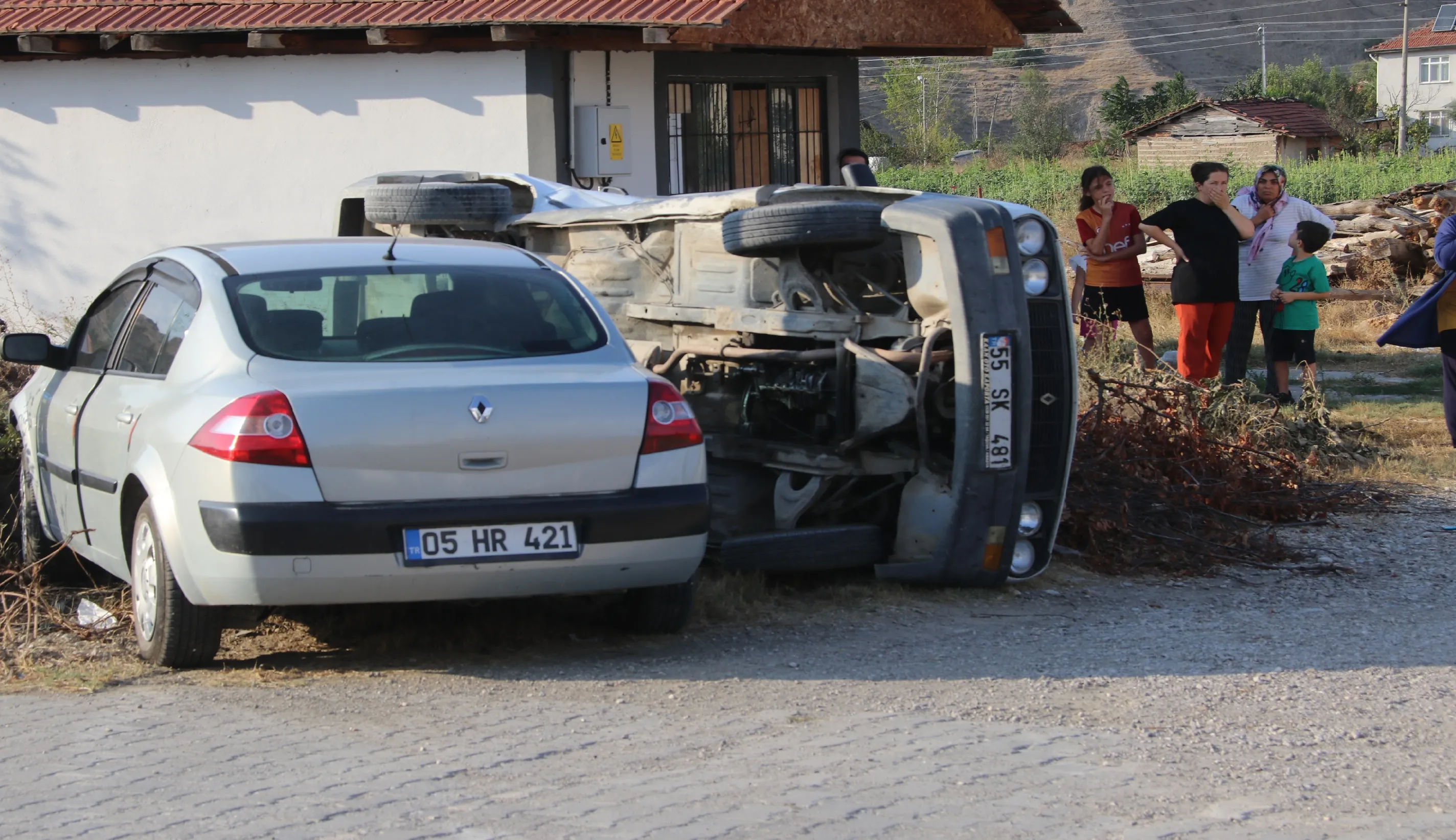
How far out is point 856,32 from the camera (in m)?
15.1

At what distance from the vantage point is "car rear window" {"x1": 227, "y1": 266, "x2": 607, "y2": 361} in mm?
5598

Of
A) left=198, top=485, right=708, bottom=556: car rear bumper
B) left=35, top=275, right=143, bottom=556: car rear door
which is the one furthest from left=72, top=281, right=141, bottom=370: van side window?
left=198, top=485, right=708, bottom=556: car rear bumper

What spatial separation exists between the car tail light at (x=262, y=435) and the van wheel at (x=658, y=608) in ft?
4.63

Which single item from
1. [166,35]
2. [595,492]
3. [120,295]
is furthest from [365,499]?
[166,35]

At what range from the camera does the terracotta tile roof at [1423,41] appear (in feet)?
336

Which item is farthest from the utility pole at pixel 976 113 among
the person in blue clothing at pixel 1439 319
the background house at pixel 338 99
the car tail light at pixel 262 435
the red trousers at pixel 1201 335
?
the car tail light at pixel 262 435

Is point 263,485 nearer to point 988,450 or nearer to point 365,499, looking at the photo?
point 365,499

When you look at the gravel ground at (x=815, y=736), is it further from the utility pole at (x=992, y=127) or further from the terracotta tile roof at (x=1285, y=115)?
the utility pole at (x=992, y=127)

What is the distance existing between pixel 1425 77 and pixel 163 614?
119 meters

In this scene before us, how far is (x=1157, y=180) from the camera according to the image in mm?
48250

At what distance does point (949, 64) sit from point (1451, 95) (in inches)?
1374

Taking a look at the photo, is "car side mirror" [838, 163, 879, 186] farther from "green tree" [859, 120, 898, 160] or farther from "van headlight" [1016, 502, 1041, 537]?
"green tree" [859, 120, 898, 160]

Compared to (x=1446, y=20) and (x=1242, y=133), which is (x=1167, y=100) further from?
(x=1446, y=20)

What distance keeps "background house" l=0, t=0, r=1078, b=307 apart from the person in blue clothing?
5.91m
